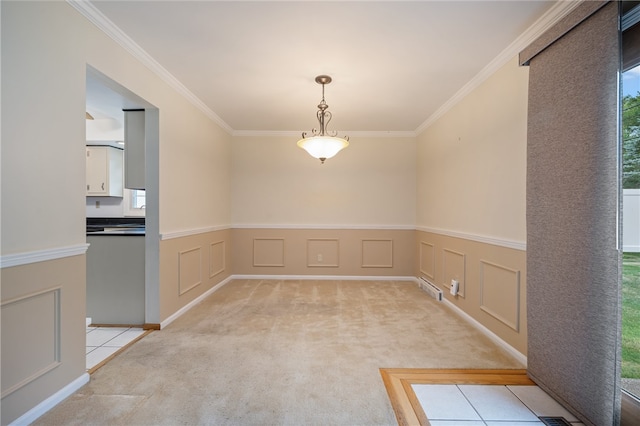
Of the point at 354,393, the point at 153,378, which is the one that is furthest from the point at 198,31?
the point at 354,393

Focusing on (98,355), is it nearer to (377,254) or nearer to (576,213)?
(576,213)

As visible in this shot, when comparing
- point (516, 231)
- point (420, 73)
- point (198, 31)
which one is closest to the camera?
point (198, 31)

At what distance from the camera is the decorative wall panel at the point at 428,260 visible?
13.9ft

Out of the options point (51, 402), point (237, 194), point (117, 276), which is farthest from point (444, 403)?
point (237, 194)

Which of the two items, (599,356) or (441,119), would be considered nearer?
(599,356)

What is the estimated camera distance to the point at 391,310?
3498 mm

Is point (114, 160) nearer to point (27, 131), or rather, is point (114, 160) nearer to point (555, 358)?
point (27, 131)

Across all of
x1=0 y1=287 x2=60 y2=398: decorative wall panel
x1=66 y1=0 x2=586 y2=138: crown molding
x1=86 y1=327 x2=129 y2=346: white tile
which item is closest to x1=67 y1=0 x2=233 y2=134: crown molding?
x1=66 y1=0 x2=586 y2=138: crown molding

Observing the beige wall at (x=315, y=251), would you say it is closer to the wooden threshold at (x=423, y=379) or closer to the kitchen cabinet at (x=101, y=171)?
the kitchen cabinet at (x=101, y=171)

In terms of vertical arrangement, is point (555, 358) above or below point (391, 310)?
above

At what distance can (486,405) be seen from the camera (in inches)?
70.9

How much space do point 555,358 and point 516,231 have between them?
0.93m

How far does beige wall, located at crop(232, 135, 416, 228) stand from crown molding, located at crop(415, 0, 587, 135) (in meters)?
1.57

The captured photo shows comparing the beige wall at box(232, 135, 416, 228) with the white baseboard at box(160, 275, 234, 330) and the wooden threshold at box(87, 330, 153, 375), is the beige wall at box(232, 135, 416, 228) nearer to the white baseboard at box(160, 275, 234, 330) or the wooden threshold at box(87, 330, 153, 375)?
the white baseboard at box(160, 275, 234, 330)
